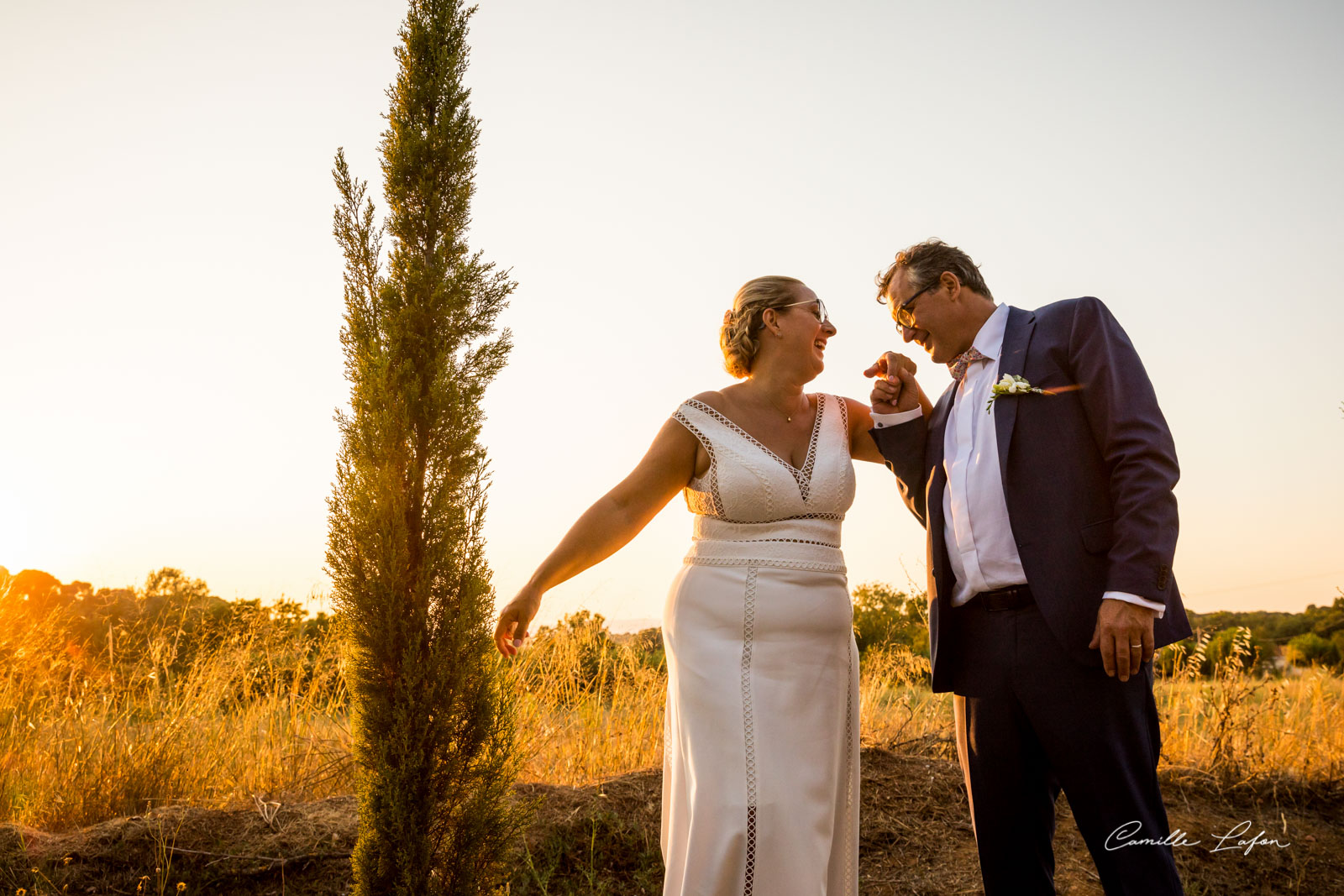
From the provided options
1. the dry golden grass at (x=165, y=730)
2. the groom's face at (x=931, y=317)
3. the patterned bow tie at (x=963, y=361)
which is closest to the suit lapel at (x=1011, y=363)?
the patterned bow tie at (x=963, y=361)

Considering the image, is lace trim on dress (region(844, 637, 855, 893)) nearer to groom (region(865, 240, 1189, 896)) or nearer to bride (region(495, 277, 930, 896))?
bride (region(495, 277, 930, 896))

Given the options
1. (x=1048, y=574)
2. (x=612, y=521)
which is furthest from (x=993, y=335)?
(x=612, y=521)

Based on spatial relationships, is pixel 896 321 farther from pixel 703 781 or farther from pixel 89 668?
pixel 89 668

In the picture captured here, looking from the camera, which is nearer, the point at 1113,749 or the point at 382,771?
the point at 1113,749

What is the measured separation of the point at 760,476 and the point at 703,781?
1101 mm

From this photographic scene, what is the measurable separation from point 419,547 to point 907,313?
2111mm

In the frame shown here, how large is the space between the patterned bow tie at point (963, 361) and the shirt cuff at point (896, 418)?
188 mm

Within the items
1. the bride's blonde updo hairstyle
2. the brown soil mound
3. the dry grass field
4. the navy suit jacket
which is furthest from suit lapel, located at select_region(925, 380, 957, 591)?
the brown soil mound

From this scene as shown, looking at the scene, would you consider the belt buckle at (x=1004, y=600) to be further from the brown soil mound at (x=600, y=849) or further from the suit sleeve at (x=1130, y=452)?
the brown soil mound at (x=600, y=849)

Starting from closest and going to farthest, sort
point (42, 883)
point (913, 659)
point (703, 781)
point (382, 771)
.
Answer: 1. point (703, 781)
2. point (382, 771)
3. point (42, 883)
4. point (913, 659)

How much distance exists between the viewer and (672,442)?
3.27 metres

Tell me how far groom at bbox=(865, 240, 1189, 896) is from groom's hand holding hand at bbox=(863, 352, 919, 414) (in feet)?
0.23

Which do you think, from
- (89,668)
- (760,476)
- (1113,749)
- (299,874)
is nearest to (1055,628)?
(1113,749)

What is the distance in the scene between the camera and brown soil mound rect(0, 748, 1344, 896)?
398 centimetres
